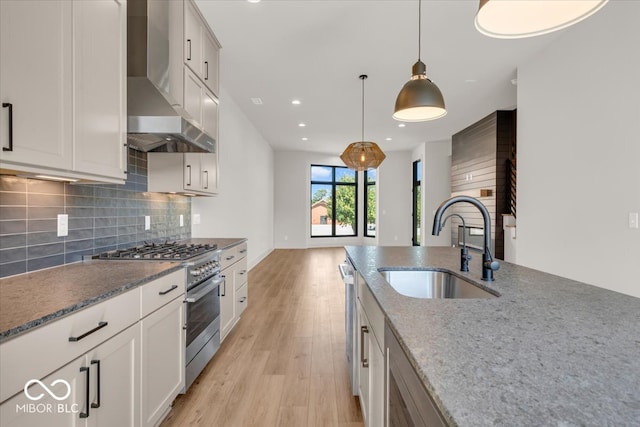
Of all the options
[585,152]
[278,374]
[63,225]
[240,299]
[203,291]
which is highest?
[585,152]

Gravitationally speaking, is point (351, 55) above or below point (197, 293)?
above

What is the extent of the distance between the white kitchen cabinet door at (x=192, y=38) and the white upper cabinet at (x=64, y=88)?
834mm

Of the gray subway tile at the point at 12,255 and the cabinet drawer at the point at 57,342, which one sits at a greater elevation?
the gray subway tile at the point at 12,255

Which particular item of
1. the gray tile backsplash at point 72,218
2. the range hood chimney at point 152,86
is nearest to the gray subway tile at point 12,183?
the gray tile backsplash at point 72,218

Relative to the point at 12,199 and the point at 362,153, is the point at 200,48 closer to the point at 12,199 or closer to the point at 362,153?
the point at 12,199

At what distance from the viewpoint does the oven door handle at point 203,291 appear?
198 centimetres

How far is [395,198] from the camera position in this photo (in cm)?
970

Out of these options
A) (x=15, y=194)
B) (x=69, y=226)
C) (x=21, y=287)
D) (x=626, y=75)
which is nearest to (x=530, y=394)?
(x=21, y=287)

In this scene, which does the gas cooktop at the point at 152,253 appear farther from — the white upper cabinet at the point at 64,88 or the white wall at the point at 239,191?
the white wall at the point at 239,191

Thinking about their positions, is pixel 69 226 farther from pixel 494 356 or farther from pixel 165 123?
pixel 494 356

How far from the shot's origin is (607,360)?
2.15ft

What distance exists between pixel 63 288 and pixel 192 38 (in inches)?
89.4

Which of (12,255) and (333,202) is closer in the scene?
(12,255)

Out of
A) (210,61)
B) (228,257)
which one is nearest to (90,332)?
(228,257)
